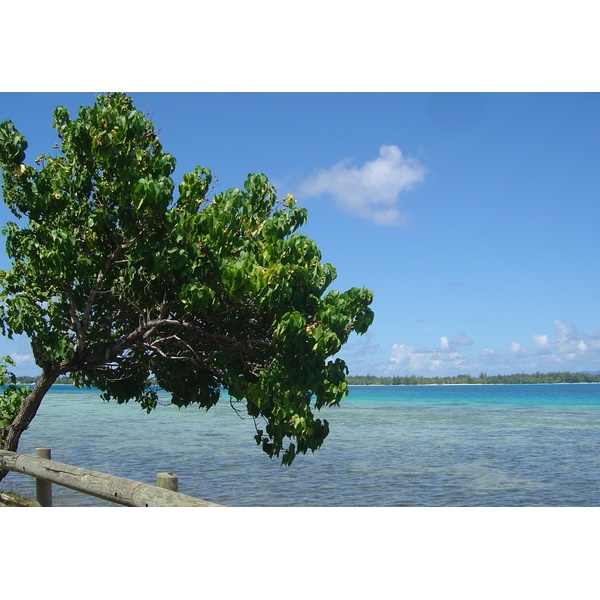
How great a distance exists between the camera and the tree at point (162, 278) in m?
9.55

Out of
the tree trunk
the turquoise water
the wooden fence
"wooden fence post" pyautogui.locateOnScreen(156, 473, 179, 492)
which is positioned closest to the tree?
the tree trunk

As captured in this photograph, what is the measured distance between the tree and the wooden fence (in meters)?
1.42

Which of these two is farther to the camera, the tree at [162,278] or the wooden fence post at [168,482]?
the tree at [162,278]

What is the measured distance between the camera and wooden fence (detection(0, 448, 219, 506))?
696cm

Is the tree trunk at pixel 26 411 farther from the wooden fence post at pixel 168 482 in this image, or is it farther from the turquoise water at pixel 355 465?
the wooden fence post at pixel 168 482

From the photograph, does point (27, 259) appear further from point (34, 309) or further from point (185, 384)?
point (185, 384)

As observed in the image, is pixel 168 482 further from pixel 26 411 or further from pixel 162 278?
pixel 26 411

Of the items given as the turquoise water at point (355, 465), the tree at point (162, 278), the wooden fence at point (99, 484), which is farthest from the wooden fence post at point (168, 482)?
the turquoise water at point (355, 465)

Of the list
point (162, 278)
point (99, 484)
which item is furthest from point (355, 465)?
point (99, 484)

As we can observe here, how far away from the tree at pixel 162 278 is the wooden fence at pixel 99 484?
4.67ft

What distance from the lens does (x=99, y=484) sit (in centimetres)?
799

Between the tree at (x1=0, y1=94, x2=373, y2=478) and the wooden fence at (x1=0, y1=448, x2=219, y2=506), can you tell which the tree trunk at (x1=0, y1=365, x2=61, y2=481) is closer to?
the tree at (x1=0, y1=94, x2=373, y2=478)

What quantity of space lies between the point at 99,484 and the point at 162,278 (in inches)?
125
